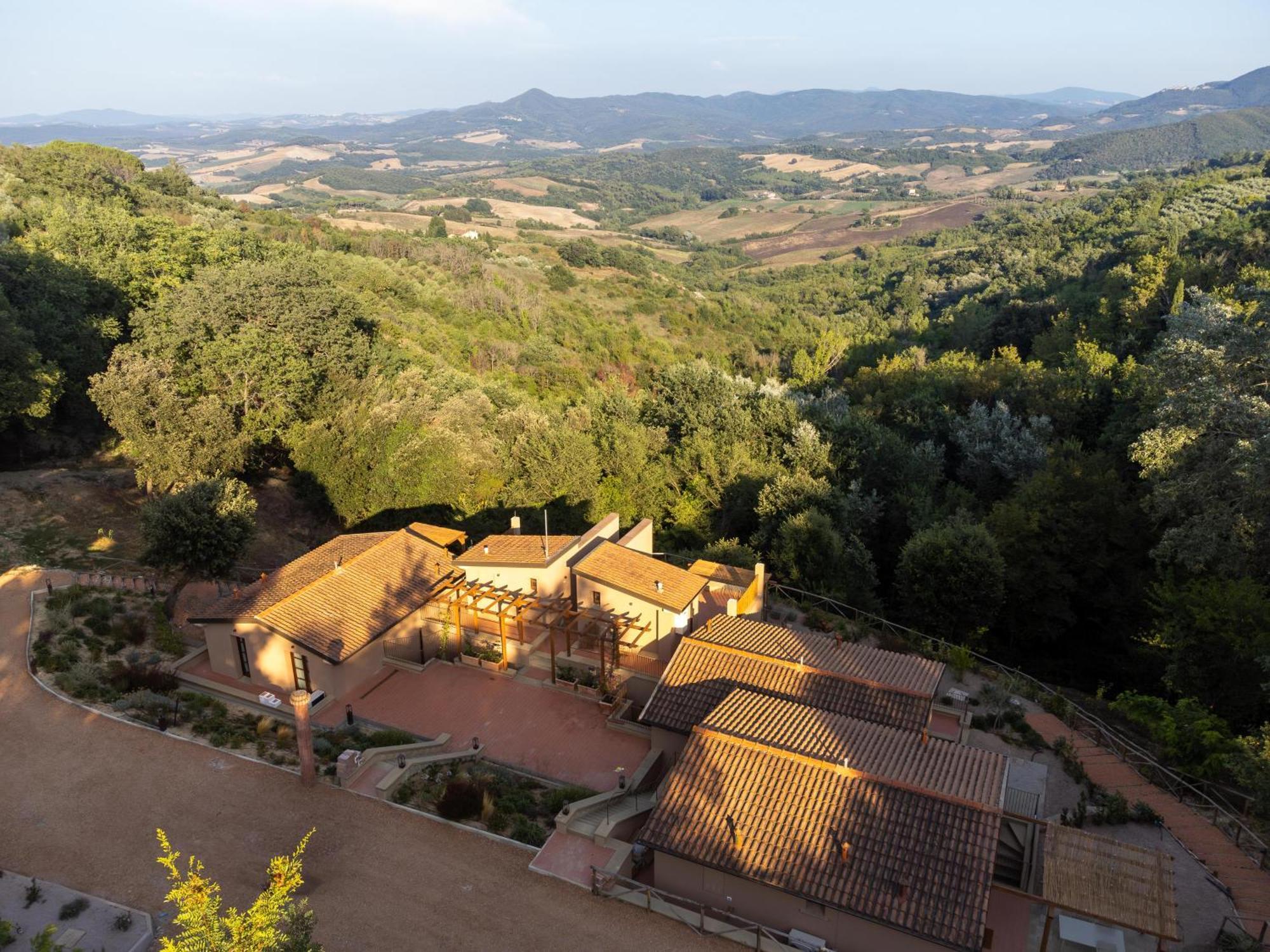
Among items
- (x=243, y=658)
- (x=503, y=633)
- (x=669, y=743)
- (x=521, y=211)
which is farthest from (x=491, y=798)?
(x=521, y=211)

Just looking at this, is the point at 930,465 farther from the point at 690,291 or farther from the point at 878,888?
the point at 690,291

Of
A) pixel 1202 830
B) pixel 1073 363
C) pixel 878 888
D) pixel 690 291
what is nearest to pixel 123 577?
pixel 878 888

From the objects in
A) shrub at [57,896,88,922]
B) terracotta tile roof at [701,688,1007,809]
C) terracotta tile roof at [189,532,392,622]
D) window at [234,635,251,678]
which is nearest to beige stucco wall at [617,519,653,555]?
terracotta tile roof at [189,532,392,622]

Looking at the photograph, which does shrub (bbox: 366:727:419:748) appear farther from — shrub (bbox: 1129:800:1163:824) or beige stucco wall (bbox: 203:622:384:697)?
shrub (bbox: 1129:800:1163:824)

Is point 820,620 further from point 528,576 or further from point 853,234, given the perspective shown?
point 853,234

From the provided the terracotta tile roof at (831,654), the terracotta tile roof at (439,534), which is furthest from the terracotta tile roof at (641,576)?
the terracotta tile roof at (439,534)

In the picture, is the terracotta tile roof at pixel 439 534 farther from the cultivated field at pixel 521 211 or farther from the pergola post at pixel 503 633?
the cultivated field at pixel 521 211
